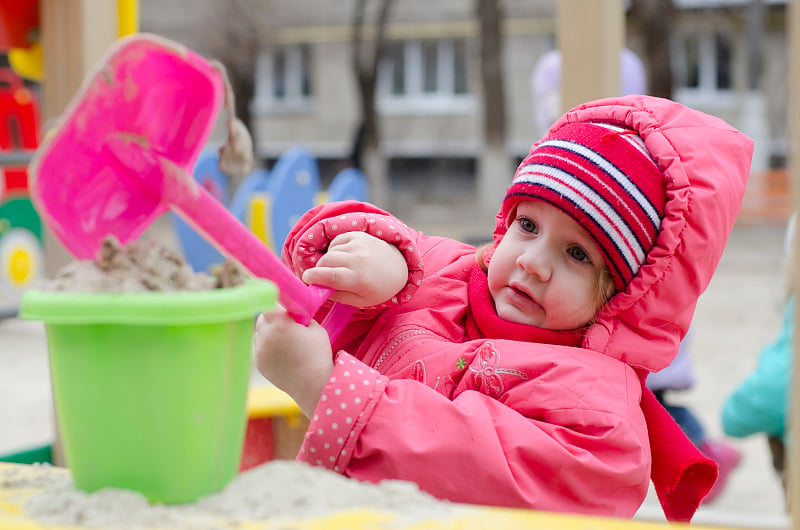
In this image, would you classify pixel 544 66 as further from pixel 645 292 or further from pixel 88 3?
pixel 645 292

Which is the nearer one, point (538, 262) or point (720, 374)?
point (538, 262)

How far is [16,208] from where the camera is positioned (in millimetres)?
5281

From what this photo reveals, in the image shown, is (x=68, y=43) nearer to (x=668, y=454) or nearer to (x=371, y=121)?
(x=668, y=454)

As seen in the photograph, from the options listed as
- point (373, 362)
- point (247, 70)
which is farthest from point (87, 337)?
point (247, 70)

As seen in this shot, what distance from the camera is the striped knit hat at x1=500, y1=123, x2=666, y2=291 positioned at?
102cm

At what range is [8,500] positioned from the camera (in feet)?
2.10

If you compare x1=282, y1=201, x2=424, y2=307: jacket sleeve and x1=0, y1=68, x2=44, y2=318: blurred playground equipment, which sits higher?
x1=282, y1=201, x2=424, y2=307: jacket sleeve

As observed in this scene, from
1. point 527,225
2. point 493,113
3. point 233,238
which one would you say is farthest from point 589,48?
point 493,113

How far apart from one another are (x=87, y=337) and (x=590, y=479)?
0.51 m

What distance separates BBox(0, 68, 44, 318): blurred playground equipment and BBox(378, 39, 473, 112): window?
412 inches

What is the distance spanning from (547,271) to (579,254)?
0.05 meters

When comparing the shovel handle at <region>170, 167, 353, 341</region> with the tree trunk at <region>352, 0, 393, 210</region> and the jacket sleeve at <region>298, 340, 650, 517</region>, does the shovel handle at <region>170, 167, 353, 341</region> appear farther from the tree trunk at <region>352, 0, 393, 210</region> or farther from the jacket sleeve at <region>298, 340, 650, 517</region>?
the tree trunk at <region>352, 0, 393, 210</region>

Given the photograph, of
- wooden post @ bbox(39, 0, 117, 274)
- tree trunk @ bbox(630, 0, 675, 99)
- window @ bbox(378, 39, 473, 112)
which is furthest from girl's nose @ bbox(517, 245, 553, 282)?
window @ bbox(378, 39, 473, 112)

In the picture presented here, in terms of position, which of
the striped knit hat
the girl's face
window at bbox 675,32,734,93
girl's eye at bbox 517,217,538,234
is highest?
the striped knit hat
